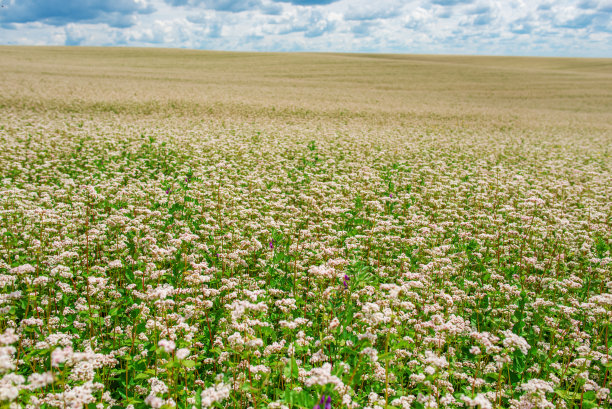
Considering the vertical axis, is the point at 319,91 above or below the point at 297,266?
above

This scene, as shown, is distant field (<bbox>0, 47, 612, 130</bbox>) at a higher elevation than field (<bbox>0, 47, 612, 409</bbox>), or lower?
higher

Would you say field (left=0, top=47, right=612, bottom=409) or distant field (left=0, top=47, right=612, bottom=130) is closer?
field (left=0, top=47, right=612, bottom=409)

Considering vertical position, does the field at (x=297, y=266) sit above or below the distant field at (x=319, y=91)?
below

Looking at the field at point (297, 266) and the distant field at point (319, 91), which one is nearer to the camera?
the field at point (297, 266)

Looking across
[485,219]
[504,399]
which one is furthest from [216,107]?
[504,399]

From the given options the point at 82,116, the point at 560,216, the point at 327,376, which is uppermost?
the point at 82,116

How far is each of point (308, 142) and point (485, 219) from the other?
34.5 ft

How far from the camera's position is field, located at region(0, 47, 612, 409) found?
3703 mm

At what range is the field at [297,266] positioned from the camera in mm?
3703

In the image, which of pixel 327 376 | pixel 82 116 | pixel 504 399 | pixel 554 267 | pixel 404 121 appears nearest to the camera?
pixel 327 376

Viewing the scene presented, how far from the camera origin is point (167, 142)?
51.7 ft

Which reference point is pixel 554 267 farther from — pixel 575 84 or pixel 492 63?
pixel 492 63

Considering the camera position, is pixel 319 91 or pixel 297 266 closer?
pixel 297 266

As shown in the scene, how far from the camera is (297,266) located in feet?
21.6
